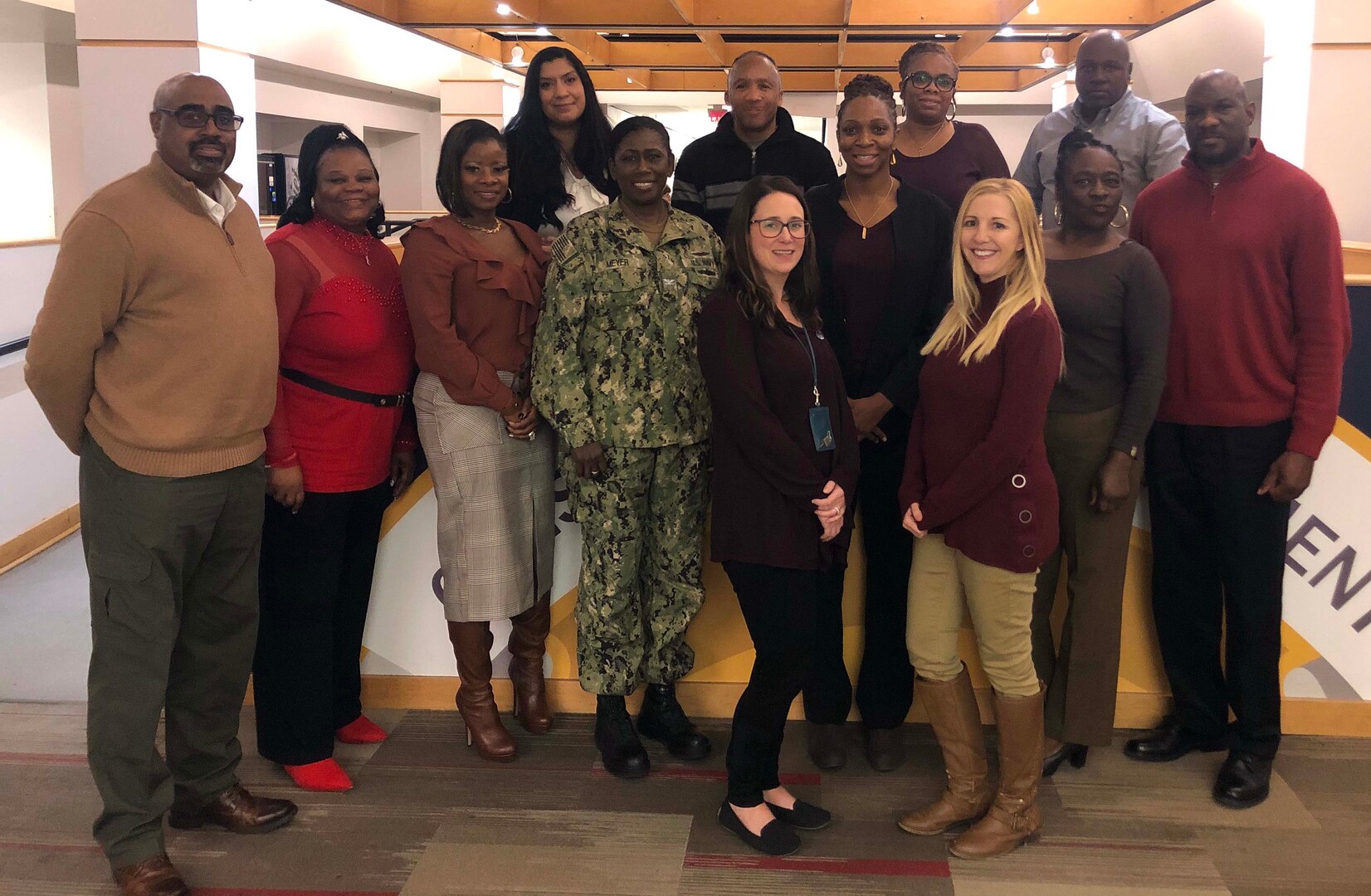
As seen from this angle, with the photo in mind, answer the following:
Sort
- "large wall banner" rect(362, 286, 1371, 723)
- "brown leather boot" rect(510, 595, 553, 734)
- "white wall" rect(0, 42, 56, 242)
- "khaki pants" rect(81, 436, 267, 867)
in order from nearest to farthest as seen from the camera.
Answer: "khaki pants" rect(81, 436, 267, 867)
"large wall banner" rect(362, 286, 1371, 723)
"brown leather boot" rect(510, 595, 553, 734)
"white wall" rect(0, 42, 56, 242)

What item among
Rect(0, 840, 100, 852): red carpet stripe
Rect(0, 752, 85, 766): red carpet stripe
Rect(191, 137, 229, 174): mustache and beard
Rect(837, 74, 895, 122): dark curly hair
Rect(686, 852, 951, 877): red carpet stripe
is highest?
Rect(837, 74, 895, 122): dark curly hair

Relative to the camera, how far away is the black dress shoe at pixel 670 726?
3078 mm

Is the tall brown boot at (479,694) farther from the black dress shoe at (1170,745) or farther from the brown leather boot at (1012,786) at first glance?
the black dress shoe at (1170,745)

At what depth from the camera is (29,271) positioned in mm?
5199

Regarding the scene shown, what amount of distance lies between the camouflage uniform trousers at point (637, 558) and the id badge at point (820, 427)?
0.48 m

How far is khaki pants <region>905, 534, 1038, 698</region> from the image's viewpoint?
8.13ft

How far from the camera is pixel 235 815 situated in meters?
→ 2.70

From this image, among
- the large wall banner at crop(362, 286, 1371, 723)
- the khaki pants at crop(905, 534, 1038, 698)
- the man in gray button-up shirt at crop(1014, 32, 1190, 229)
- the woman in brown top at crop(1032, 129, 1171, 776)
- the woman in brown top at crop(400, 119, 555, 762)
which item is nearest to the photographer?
the khaki pants at crop(905, 534, 1038, 698)

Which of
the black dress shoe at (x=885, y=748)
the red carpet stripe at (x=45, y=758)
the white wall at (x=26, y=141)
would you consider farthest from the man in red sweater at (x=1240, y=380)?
the white wall at (x=26, y=141)

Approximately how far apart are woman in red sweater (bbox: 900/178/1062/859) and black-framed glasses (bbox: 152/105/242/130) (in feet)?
5.33

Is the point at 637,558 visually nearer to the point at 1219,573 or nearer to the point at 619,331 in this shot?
the point at 619,331

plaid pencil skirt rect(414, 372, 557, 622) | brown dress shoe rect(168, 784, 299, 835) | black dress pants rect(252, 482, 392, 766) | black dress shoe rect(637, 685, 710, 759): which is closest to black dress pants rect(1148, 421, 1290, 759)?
black dress shoe rect(637, 685, 710, 759)

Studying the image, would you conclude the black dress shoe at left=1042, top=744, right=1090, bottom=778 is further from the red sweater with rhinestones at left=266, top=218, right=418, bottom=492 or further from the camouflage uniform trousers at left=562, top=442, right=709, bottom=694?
the red sweater with rhinestones at left=266, top=218, right=418, bottom=492

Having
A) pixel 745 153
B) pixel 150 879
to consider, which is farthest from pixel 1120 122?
pixel 150 879
